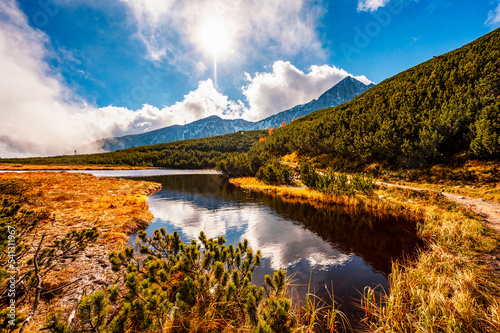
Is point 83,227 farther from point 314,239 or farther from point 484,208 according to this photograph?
point 484,208

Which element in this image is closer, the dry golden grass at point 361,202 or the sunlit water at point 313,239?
the sunlit water at point 313,239

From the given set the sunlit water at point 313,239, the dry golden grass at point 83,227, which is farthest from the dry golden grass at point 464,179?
the dry golden grass at point 83,227

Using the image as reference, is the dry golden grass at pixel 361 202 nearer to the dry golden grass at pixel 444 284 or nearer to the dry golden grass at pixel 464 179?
the dry golden grass at pixel 444 284

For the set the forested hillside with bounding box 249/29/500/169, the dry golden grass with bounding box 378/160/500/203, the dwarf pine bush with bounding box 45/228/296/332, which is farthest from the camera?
the forested hillside with bounding box 249/29/500/169

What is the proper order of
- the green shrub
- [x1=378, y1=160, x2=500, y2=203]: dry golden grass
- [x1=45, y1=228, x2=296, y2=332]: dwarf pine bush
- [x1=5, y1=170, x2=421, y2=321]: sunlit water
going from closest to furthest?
[x1=45, y1=228, x2=296, y2=332]: dwarf pine bush → [x1=5, y1=170, x2=421, y2=321]: sunlit water → [x1=378, y1=160, x2=500, y2=203]: dry golden grass → the green shrub

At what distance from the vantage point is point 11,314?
359 centimetres

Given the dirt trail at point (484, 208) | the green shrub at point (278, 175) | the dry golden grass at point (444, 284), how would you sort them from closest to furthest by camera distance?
the dry golden grass at point (444, 284)
the dirt trail at point (484, 208)
the green shrub at point (278, 175)

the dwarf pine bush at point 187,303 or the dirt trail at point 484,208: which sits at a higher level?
the dwarf pine bush at point 187,303

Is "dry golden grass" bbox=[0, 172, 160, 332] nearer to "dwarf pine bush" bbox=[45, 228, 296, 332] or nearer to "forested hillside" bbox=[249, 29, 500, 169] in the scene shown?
"dwarf pine bush" bbox=[45, 228, 296, 332]

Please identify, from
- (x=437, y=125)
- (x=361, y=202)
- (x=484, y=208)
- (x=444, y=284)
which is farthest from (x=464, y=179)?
(x=444, y=284)

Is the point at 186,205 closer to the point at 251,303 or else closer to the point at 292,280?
the point at 292,280

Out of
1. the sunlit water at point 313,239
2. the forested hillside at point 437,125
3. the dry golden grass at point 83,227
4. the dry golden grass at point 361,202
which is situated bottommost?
the sunlit water at point 313,239

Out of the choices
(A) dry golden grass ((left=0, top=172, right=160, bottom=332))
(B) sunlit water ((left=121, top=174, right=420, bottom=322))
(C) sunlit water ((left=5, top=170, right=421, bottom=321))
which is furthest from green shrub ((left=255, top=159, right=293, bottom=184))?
(A) dry golden grass ((left=0, top=172, right=160, bottom=332))

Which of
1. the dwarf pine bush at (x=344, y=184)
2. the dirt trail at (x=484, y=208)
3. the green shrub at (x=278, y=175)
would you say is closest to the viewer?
the dirt trail at (x=484, y=208)
